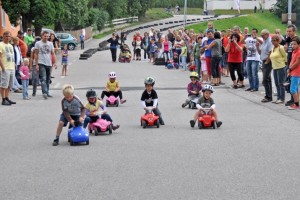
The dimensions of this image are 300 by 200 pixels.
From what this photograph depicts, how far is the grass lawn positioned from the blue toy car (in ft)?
258

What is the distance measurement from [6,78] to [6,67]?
0.35 meters

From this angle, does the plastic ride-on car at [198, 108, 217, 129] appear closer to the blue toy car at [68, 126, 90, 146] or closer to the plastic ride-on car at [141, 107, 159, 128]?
the plastic ride-on car at [141, 107, 159, 128]

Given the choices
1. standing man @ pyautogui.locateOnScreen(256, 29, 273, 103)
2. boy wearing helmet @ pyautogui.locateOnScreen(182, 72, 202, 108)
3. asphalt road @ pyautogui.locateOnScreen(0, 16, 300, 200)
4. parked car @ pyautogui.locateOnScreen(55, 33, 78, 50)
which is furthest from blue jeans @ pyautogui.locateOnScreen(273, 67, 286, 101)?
parked car @ pyautogui.locateOnScreen(55, 33, 78, 50)

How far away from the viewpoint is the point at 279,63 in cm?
2016

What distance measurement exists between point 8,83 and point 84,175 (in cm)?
1113

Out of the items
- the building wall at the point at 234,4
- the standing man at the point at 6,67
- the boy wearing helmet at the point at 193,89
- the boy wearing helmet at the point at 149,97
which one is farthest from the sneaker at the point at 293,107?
the building wall at the point at 234,4

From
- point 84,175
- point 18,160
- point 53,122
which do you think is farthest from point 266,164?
point 53,122

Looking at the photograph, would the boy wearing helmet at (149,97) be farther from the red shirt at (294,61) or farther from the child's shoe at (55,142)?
the red shirt at (294,61)

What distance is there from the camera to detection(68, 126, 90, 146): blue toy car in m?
12.9

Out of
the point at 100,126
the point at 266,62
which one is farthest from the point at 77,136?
the point at 266,62

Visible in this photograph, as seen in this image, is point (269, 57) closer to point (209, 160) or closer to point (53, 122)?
point (53, 122)

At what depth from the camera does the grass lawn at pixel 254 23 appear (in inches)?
3703

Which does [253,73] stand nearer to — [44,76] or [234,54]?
[234,54]

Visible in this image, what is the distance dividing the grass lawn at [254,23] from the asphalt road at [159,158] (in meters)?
75.1
